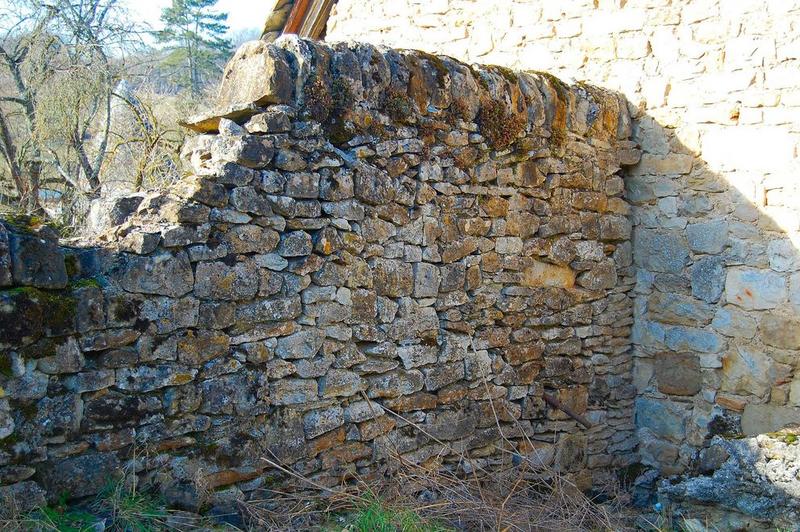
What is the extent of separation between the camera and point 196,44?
64.0 ft

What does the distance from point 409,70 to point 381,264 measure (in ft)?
3.36

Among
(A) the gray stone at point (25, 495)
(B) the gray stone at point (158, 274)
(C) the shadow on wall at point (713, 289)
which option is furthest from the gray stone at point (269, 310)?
(C) the shadow on wall at point (713, 289)

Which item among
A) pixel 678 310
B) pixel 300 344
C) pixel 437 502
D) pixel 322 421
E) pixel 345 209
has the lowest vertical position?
pixel 437 502

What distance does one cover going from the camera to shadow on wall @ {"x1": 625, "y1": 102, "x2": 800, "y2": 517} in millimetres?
4895

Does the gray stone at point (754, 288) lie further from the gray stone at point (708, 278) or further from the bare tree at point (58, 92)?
the bare tree at point (58, 92)

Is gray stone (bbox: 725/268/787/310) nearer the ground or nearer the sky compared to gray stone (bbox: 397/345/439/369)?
nearer the sky

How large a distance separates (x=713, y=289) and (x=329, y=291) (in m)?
2.75

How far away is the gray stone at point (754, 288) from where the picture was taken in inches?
193

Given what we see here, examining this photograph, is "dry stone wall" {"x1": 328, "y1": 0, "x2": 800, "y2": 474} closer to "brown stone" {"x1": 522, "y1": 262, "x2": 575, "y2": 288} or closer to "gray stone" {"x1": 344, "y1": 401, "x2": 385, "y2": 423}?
"brown stone" {"x1": 522, "y1": 262, "x2": 575, "y2": 288}

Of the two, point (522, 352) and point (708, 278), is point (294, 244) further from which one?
point (708, 278)

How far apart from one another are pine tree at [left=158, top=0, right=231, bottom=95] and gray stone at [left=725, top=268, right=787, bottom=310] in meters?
14.4

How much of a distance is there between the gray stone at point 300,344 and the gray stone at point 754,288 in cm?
283

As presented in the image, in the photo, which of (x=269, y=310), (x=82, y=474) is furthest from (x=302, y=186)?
(x=82, y=474)

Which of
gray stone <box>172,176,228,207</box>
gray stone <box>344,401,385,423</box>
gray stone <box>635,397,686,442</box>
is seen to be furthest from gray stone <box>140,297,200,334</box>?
gray stone <box>635,397,686,442</box>
